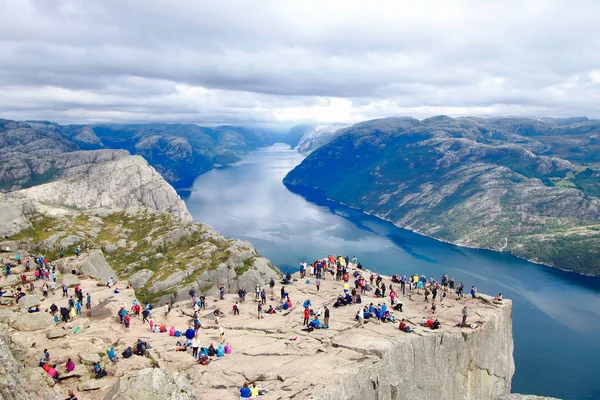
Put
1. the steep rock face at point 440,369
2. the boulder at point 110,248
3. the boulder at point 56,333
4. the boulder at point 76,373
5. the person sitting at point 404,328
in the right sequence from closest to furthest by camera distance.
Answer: the boulder at point 76,373 < the steep rock face at point 440,369 < the boulder at point 56,333 < the person sitting at point 404,328 < the boulder at point 110,248

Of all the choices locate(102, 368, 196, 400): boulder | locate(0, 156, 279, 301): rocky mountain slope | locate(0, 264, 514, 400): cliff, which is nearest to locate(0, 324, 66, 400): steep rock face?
locate(0, 264, 514, 400): cliff

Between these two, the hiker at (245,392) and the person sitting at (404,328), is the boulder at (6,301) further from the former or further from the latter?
the person sitting at (404,328)

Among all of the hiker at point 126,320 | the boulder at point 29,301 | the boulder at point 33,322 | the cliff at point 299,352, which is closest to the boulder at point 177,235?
the cliff at point 299,352

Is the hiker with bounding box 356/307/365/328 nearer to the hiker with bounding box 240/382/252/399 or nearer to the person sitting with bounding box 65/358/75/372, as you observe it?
the hiker with bounding box 240/382/252/399

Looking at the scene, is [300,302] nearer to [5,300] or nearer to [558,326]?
[5,300]

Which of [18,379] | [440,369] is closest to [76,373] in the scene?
[18,379]

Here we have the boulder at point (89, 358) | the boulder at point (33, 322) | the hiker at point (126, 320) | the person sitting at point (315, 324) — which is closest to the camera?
the boulder at point (89, 358)

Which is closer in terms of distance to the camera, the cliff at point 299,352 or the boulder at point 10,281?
the cliff at point 299,352
